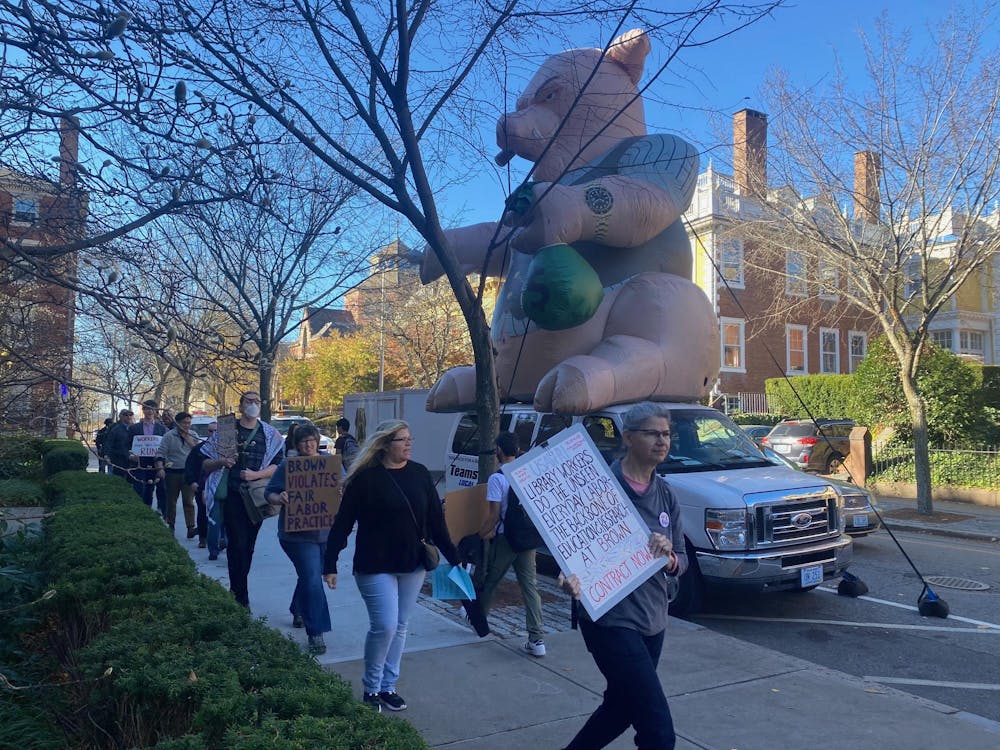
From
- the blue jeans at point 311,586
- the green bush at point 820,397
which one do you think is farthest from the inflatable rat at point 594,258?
the green bush at point 820,397

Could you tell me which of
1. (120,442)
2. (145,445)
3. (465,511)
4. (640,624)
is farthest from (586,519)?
(120,442)

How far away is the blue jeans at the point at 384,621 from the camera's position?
4512 millimetres

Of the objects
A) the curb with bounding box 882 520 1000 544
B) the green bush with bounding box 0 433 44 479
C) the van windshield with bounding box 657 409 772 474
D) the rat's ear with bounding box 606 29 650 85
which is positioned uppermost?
the rat's ear with bounding box 606 29 650 85

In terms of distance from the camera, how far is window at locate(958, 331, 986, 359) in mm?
32844

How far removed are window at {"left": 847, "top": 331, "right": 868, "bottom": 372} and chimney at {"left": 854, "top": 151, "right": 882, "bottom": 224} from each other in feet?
61.6

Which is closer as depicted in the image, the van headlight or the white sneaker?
the white sneaker

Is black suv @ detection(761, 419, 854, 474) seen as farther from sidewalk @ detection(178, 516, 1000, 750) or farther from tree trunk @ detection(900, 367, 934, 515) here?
sidewalk @ detection(178, 516, 1000, 750)

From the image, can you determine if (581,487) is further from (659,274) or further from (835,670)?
(659,274)

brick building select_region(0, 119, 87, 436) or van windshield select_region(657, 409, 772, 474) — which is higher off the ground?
brick building select_region(0, 119, 87, 436)

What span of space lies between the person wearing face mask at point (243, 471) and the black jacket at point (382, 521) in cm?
199

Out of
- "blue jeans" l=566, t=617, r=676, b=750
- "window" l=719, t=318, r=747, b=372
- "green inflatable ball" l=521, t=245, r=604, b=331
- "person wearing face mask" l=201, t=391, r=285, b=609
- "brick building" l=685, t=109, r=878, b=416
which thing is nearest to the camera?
"blue jeans" l=566, t=617, r=676, b=750

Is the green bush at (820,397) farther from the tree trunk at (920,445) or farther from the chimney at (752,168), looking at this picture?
the chimney at (752,168)

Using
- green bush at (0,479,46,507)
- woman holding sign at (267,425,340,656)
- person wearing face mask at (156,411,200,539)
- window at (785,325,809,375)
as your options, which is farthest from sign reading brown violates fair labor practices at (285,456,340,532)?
window at (785,325,809,375)

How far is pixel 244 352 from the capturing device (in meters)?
4.36
